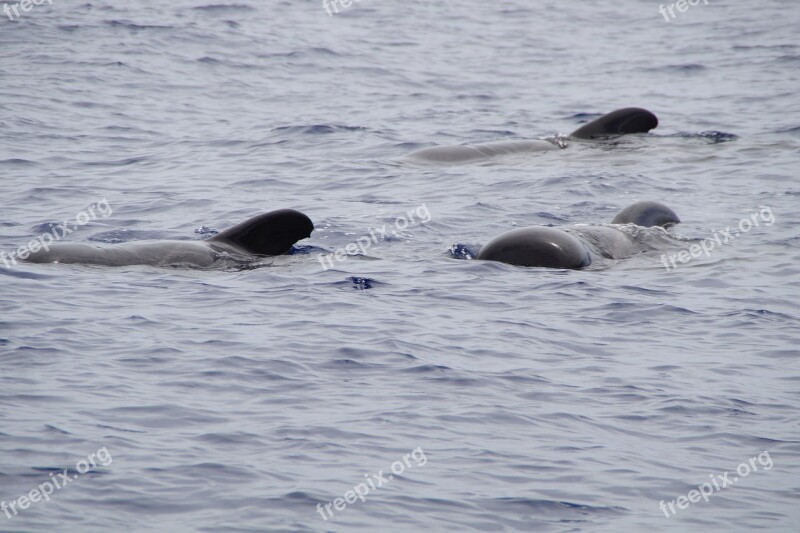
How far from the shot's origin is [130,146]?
19.6 m

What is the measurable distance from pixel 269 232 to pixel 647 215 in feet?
15.5

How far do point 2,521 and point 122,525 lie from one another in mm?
620

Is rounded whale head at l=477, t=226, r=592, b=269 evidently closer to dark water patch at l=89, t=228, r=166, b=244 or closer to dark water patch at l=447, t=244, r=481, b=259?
dark water patch at l=447, t=244, r=481, b=259

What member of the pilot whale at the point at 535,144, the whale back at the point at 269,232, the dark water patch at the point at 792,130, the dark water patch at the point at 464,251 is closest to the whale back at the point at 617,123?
the pilot whale at the point at 535,144

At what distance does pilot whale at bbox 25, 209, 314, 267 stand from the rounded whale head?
2.05 m

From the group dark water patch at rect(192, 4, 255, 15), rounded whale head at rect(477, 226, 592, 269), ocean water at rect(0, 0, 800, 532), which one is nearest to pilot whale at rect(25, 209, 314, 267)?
ocean water at rect(0, 0, 800, 532)

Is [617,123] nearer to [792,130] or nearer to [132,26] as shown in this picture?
[792,130]

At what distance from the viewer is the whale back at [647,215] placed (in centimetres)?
1412

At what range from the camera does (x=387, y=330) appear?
393 inches

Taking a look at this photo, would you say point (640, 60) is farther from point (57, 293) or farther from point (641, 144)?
point (57, 293)

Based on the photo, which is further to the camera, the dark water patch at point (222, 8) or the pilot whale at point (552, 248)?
the dark water patch at point (222, 8)

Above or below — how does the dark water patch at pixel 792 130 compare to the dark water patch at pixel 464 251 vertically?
below

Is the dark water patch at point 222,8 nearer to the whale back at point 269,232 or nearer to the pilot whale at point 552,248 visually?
the whale back at point 269,232

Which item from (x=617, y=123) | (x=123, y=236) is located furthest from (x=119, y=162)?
(x=617, y=123)
